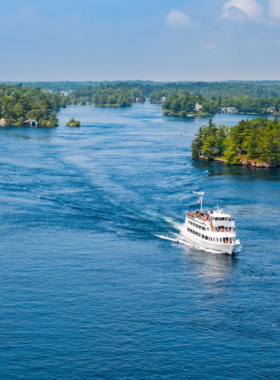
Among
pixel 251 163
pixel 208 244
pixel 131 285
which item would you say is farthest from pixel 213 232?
pixel 251 163

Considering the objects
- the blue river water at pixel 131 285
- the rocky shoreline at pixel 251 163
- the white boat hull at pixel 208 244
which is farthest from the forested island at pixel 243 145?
the white boat hull at pixel 208 244

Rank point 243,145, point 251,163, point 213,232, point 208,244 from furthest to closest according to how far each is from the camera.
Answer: point 243,145, point 251,163, point 208,244, point 213,232

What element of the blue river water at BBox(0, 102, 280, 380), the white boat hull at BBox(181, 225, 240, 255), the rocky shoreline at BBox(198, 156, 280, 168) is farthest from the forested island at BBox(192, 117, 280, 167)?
the white boat hull at BBox(181, 225, 240, 255)

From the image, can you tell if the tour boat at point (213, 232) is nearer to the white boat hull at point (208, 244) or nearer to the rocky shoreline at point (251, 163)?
the white boat hull at point (208, 244)

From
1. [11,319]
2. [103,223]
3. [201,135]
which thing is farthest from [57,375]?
[201,135]

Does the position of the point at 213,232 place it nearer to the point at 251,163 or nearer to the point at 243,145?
the point at 251,163

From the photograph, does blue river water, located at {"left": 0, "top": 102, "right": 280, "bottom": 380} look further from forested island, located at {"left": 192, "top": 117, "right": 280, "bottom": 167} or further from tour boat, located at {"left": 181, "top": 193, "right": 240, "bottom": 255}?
forested island, located at {"left": 192, "top": 117, "right": 280, "bottom": 167}
